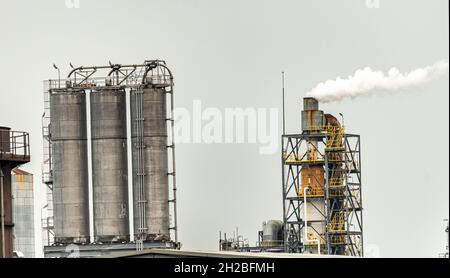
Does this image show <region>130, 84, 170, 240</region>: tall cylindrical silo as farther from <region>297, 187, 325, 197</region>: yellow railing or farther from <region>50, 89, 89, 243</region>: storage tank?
<region>297, 187, 325, 197</region>: yellow railing

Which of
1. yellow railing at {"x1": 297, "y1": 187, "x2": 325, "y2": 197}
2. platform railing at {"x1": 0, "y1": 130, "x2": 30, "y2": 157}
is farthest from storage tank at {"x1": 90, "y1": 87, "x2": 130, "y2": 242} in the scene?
platform railing at {"x1": 0, "y1": 130, "x2": 30, "y2": 157}

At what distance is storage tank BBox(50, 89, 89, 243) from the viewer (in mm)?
71312

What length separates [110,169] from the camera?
70562mm

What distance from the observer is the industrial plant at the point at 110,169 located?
7088cm

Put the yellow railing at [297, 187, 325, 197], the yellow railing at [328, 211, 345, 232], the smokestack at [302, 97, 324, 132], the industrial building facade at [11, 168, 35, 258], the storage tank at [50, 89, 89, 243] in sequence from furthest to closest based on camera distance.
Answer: the industrial building facade at [11, 168, 35, 258]
the yellow railing at [328, 211, 345, 232]
the yellow railing at [297, 187, 325, 197]
the smokestack at [302, 97, 324, 132]
the storage tank at [50, 89, 89, 243]

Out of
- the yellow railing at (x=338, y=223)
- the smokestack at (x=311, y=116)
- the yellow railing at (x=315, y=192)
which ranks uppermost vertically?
the smokestack at (x=311, y=116)

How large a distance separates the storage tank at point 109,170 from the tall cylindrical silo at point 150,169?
0.56 metres

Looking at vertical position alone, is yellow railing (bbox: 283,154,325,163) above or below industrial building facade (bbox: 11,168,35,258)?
above

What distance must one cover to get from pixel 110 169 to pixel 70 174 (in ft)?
6.74

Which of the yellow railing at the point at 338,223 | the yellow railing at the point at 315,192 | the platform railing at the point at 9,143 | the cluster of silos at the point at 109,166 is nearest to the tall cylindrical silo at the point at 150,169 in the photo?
the cluster of silos at the point at 109,166

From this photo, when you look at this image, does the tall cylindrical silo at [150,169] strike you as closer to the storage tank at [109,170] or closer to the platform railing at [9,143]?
the storage tank at [109,170]
